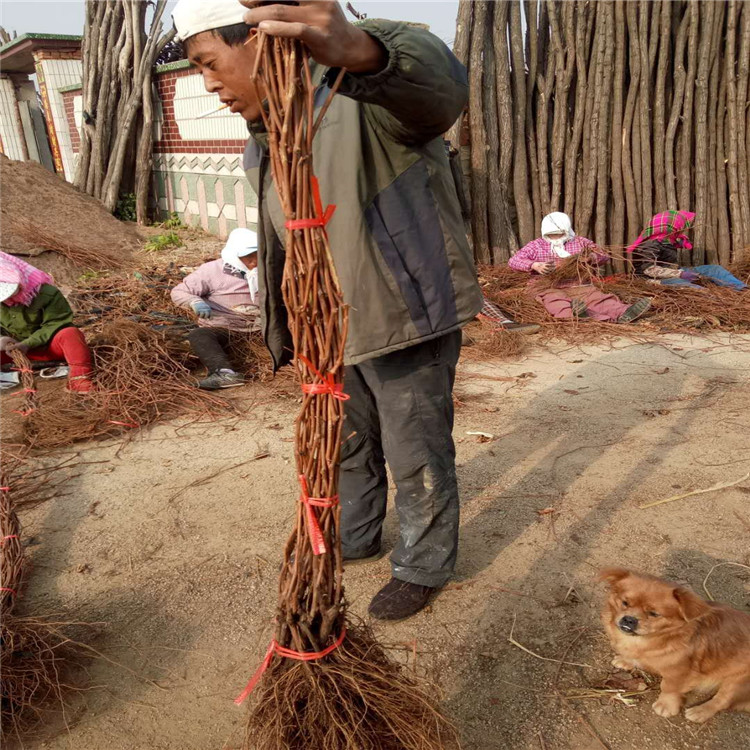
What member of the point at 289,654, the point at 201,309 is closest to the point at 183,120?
the point at 201,309

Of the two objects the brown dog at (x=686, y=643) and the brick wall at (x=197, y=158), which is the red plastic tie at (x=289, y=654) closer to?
the brown dog at (x=686, y=643)

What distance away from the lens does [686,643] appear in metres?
2.00

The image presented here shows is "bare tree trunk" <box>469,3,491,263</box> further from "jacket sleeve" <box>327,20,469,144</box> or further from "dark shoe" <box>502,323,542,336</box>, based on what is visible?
"jacket sleeve" <box>327,20,469,144</box>

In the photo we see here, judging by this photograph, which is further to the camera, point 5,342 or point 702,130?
point 702,130

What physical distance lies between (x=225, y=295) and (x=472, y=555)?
349cm

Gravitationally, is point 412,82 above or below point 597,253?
above

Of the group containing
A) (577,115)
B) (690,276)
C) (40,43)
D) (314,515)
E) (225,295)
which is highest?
(40,43)

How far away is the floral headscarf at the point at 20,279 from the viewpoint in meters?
4.71

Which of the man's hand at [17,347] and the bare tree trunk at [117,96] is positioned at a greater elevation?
the bare tree trunk at [117,96]

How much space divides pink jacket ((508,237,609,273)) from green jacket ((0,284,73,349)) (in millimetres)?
4314

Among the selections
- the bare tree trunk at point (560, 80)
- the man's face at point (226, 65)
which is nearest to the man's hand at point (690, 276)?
the bare tree trunk at point (560, 80)

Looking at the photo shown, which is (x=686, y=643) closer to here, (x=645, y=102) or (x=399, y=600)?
(x=399, y=600)

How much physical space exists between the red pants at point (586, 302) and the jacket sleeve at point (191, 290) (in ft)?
10.4

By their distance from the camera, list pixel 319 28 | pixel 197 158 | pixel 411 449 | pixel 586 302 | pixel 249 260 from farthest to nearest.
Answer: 1. pixel 197 158
2. pixel 586 302
3. pixel 249 260
4. pixel 411 449
5. pixel 319 28
